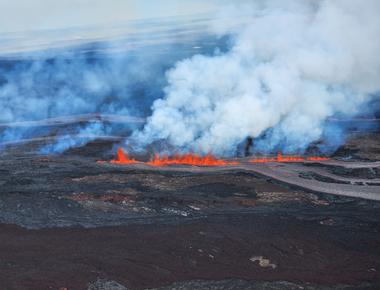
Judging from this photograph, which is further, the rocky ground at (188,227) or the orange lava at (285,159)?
the orange lava at (285,159)

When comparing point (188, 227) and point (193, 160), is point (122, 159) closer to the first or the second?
point (193, 160)

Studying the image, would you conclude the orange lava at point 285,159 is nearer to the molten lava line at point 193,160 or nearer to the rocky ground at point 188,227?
the molten lava line at point 193,160

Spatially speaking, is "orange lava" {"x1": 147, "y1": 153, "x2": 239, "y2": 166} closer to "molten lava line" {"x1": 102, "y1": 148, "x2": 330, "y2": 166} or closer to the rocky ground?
"molten lava line" {"x1": 102, "y1": 148, "x2": 330, "y2": 166}

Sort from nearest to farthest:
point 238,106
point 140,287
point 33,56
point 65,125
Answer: point 140,287
point 238,106
point 65,125
point 33,56

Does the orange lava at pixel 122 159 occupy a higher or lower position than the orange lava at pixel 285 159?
higher

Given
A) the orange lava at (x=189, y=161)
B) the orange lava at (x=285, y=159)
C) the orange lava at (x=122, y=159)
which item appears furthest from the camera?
the orange lava at (x=285, y=159)

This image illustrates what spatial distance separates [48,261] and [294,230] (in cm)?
781

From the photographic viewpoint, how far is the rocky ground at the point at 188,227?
14375 millimetres

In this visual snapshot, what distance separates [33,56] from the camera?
7131 centimetres

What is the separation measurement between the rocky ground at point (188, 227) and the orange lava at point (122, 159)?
4.81 ft

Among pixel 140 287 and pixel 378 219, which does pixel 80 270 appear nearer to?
pixel 140 287

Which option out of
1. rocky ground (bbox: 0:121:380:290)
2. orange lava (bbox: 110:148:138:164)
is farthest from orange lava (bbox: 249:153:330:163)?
orange lava (bbox: 110:148:138:164)

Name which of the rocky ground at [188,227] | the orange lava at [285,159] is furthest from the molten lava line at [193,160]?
the rocky ground at [188,227]

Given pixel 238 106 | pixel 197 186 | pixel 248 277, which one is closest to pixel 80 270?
pixel 248 277
